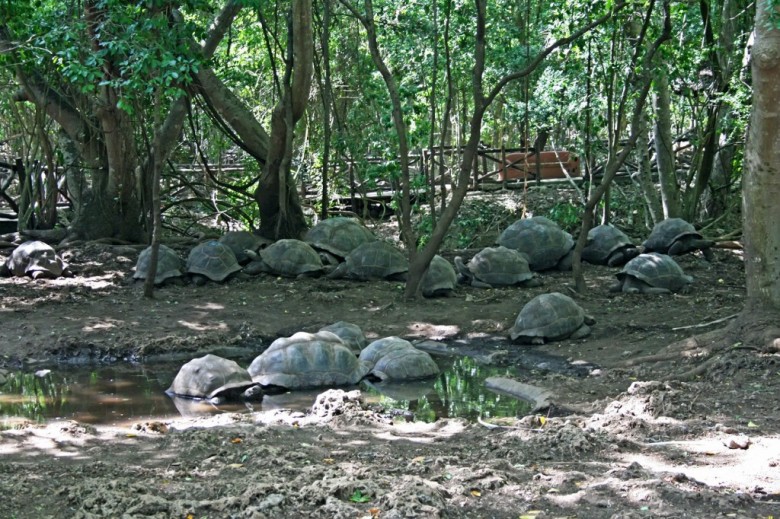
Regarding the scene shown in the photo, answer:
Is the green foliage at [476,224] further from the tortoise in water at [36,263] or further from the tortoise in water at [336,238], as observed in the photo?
the tortoise in water at [36,263]

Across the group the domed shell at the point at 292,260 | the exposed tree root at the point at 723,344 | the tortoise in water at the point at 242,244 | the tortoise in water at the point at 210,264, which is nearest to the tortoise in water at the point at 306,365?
the exposed tree root at the point at 723,344

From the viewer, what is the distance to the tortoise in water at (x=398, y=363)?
8281 mm

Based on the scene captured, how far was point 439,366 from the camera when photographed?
896cm

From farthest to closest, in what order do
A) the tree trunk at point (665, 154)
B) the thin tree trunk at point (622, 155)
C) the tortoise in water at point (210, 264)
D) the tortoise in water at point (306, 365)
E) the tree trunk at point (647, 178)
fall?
the tree trunk at point (647, 178) < the tree trunk at point (665, 154) < the tortoise in water at point (210, 264) < the thin tree trunk at point (622, 155) < the tortoise in water at point (306, 365)

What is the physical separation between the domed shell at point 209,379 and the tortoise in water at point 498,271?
16.9 feet

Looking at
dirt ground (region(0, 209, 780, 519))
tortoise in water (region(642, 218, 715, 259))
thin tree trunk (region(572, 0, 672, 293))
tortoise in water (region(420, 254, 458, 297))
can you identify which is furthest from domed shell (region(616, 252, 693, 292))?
tortoise in water (region(420, 254, 458, 297))

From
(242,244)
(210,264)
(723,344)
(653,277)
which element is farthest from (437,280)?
(723,344)

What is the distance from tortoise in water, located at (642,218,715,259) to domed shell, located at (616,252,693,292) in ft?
6.89

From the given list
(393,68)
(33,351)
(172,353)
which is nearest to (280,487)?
(172,353)

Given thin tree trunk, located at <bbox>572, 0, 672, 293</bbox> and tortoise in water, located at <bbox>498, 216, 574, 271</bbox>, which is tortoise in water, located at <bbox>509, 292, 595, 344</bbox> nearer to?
thin tree trunk, located at <bbox>572, 0, 672, 293</bbox>

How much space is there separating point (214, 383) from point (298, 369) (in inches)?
29.8

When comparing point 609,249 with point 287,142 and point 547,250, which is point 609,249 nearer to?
point 547,250

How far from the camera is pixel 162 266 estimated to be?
12273 mm

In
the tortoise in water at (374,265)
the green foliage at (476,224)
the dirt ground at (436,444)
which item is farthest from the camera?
the green foliage at (476,224)
